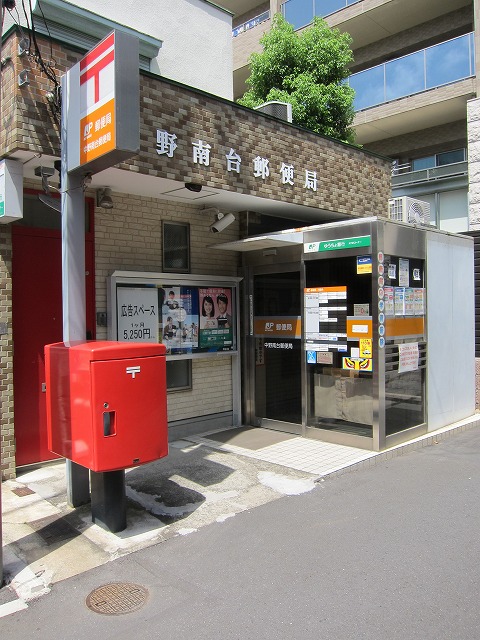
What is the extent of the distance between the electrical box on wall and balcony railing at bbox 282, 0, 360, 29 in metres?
16.8

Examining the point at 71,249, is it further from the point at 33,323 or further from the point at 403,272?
the point at 403,272

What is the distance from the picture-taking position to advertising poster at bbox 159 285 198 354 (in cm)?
742

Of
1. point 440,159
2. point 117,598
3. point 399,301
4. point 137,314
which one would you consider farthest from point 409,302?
point 440,159

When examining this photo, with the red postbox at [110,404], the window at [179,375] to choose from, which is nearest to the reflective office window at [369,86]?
the window at [179,375]

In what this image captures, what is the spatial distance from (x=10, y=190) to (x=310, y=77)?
10.3 m

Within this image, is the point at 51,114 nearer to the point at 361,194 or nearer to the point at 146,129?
the point at 146,129

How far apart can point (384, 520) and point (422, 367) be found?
11.3 feet

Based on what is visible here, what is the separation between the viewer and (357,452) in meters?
6.91

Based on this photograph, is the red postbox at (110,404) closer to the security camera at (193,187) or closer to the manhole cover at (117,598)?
the manhole cover at (117,598)

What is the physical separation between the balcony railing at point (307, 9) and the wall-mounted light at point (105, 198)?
1569cm

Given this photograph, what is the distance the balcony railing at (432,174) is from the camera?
1502 centimetres

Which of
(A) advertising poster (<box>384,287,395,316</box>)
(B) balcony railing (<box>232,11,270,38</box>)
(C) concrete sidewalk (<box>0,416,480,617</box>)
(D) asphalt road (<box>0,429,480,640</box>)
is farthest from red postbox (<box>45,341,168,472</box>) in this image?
(B) balcony railing (<box>232,11,270,38</box>)

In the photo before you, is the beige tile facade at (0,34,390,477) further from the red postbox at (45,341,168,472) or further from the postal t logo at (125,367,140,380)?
the postal t logo at (125,367,140,380)

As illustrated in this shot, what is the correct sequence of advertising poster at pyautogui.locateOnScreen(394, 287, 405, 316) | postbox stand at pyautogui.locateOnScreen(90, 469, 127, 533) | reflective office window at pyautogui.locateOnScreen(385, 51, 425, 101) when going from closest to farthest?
postbox stand at pyautogui.locateOnScreen(90, 469, 127, 533)
advertising poster at pyautogui.locateOnScreen(394, 287, 405, 316)
reflective office window at pyautogui.locateOnScreen(385, 51, 425, 101)
